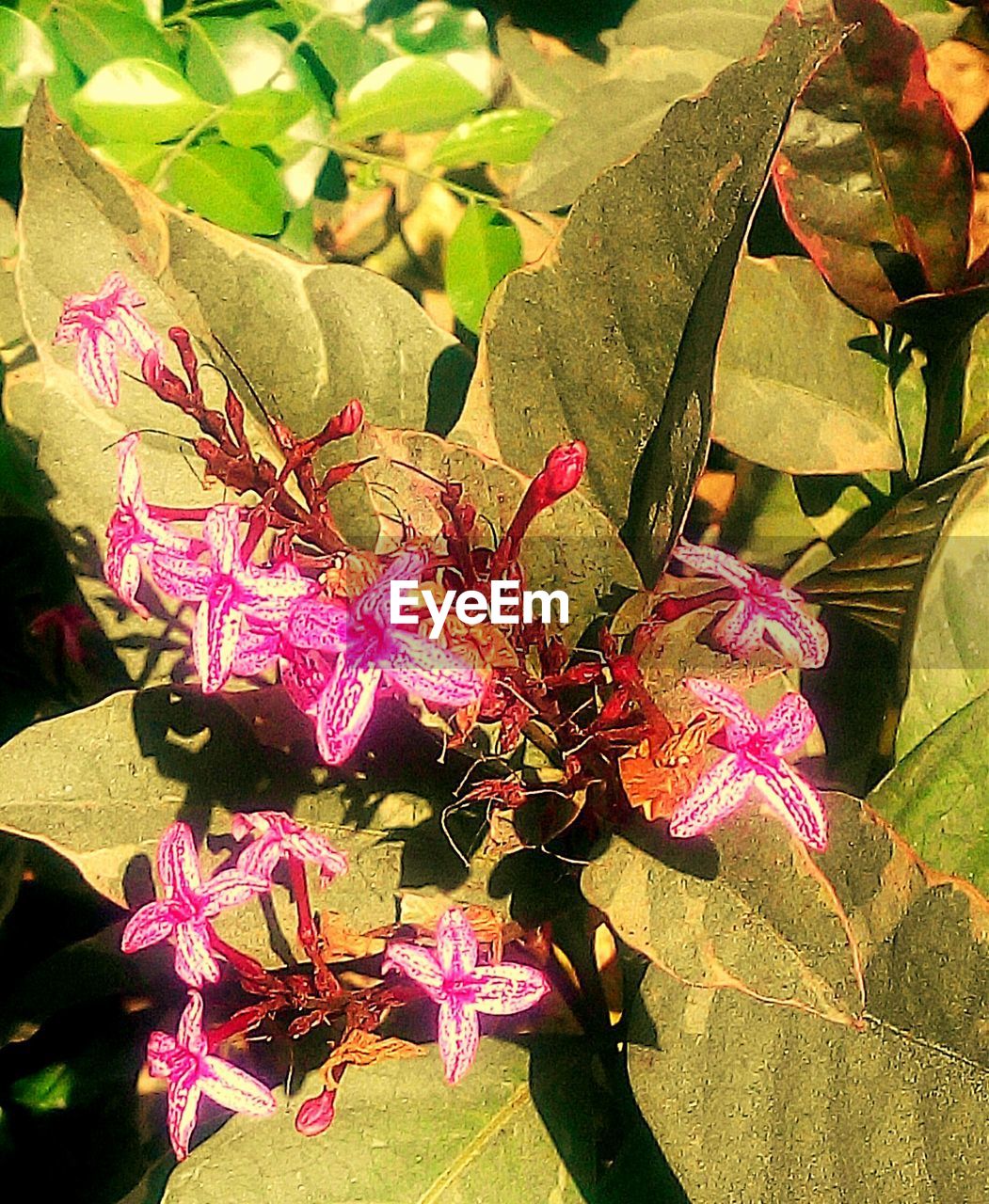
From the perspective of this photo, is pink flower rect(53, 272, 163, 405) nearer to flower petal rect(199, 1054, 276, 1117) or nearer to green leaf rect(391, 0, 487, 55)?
flower petal rect(199, 1054, 276, 1117)

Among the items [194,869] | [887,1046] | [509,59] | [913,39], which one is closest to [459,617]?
[194,869]

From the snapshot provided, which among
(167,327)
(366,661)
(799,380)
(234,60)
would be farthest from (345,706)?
(234,60)

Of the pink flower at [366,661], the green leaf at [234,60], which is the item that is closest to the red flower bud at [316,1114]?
the pink flower at [366,661]

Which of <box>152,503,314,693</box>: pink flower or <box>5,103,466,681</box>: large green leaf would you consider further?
<box>5,103,466,681</box>: large green leaf

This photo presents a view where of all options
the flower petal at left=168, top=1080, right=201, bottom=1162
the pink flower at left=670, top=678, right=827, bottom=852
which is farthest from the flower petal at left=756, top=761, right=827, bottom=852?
the flower petal at left=168, top=1080, right=201, bottom=1162

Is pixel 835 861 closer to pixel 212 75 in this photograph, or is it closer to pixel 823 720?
pixel 823 720
